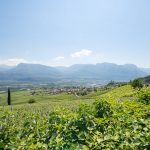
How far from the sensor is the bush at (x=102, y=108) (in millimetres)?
10476

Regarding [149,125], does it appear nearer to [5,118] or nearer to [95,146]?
[95,146]

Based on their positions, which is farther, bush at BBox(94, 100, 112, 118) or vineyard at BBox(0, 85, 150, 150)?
bush at BBox(94, 100, 112, 118)

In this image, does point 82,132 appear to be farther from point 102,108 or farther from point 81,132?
point 102,108

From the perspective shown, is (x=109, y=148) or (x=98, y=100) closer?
(x=109, y=148)

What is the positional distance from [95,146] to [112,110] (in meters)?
4.01

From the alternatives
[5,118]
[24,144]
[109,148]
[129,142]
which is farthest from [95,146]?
[5,118]

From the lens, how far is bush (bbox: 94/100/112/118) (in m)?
10.5

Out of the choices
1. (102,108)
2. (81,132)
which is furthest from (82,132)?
(102,108)

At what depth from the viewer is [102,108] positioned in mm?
10602

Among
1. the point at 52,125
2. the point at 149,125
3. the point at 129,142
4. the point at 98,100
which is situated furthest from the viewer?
the point at 98,100

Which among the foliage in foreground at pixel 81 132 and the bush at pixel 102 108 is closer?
the foliage in foreground at pixel 81 132

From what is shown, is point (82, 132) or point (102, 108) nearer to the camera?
point (82, 132)

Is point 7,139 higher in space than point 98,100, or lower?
lower

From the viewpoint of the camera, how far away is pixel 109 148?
252 inches
